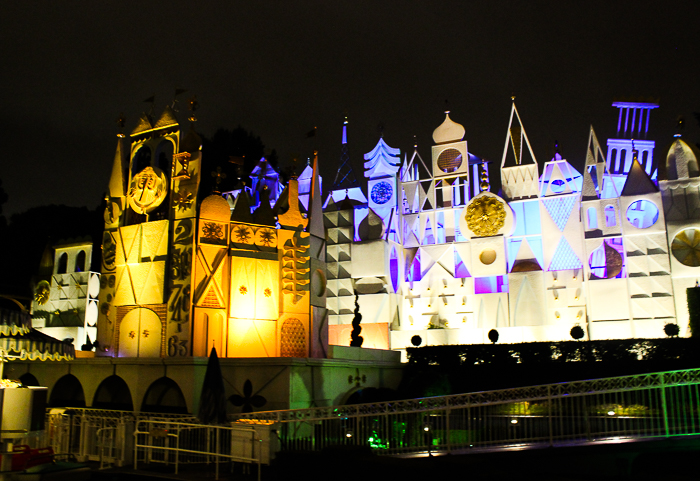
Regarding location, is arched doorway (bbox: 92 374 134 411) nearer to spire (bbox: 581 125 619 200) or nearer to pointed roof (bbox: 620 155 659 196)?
pointed roof (bbox: 620 155 659 196)

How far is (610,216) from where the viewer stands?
34.6 meters

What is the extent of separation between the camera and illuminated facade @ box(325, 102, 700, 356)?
32.2 m

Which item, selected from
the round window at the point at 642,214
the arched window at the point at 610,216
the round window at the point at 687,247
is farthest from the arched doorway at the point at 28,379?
the round window at the point at 687,247

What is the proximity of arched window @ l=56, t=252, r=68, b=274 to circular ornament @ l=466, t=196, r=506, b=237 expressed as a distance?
26.2m

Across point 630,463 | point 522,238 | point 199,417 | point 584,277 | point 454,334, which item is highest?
point 522,238

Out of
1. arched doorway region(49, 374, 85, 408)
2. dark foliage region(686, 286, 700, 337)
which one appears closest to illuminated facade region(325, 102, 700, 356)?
dark foliage region(686, 286, 700, 337)

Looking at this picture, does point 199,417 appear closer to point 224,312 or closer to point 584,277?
point 224,312

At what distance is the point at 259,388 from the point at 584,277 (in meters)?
21.3

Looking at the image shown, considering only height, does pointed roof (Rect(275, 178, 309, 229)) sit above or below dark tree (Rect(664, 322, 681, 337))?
above

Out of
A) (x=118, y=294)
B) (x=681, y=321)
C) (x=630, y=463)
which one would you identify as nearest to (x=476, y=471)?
(x=630, y=463)

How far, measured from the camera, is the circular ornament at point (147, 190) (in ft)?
83.5

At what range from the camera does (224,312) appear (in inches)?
939

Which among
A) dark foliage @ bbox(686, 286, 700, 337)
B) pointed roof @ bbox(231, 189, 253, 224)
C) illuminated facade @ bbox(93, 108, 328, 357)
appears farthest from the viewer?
dark foliage @ bbox(686, 286, 700, 337)

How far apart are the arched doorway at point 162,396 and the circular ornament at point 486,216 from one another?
21.5m
